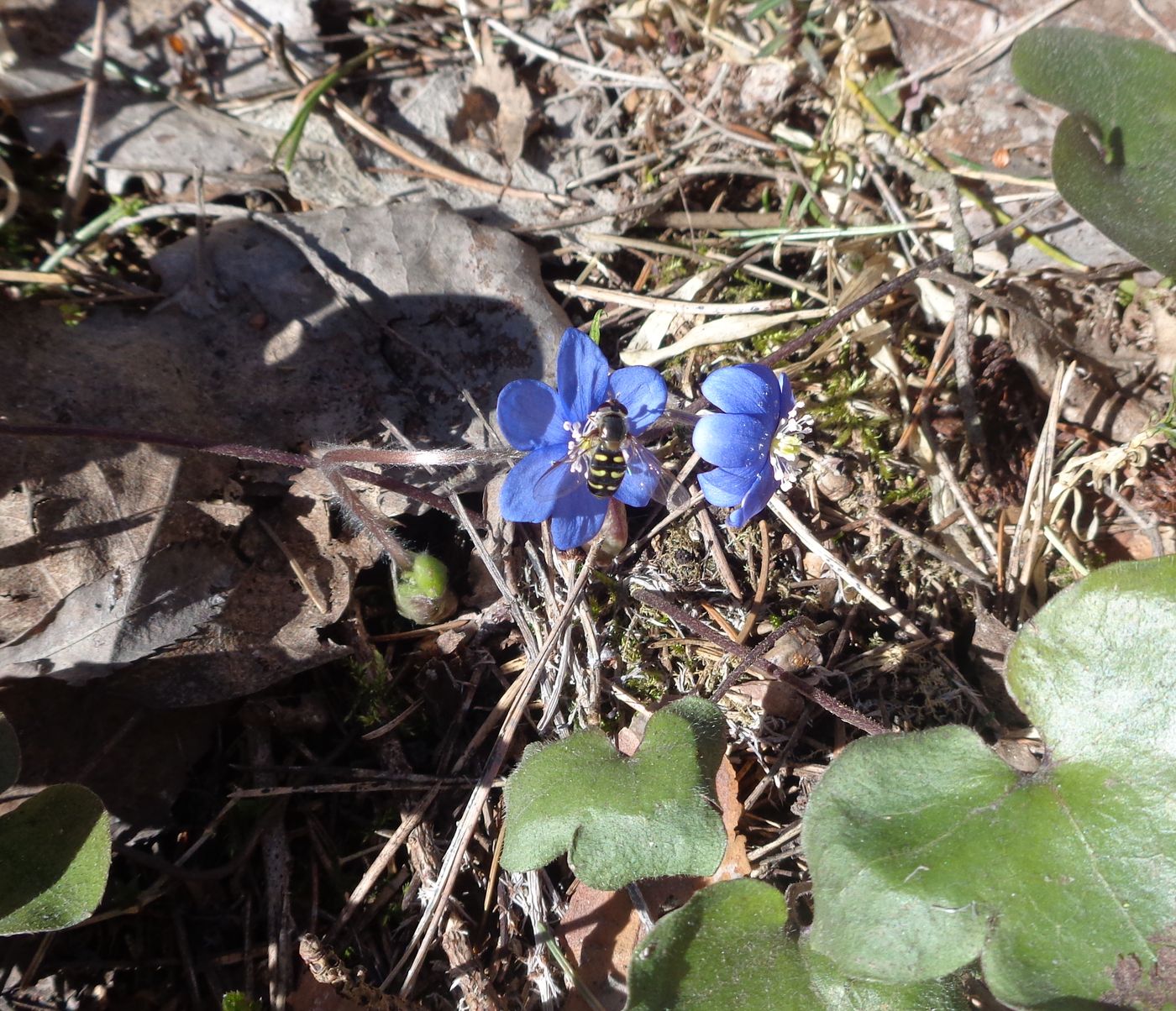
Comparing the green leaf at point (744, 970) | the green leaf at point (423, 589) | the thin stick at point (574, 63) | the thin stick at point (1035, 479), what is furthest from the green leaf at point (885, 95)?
the green leaf at point (744, 970)

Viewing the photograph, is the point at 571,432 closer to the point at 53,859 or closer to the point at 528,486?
the point at 528,486

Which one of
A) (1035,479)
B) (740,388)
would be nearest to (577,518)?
(740,388)

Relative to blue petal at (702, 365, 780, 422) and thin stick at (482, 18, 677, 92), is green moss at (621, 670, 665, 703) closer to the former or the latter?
blue petal at (702, 365, 780, 422)

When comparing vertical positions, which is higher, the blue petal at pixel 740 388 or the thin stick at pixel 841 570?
the blue petal at pixel 740 388

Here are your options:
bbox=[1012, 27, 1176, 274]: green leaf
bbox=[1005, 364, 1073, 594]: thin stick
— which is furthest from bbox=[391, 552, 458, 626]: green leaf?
bbox=[1012, 27, 1176, 274]: green leaf

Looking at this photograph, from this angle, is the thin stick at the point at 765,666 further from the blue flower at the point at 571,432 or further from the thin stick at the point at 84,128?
the thin stick at the point at 84,128
